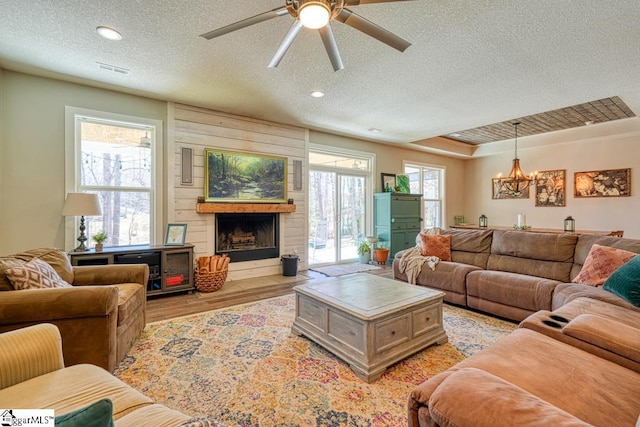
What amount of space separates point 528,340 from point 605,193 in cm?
630

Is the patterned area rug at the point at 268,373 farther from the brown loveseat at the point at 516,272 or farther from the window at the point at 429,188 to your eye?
the window at the point at 429,188

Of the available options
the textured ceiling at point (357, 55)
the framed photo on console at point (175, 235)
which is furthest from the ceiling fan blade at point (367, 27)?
the framed photo on console at point (175, 235)

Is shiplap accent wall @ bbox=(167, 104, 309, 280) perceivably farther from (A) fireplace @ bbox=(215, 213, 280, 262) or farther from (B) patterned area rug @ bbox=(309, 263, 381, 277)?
(B) patterned area rug @ bbox=(309, 263, 381, 277)

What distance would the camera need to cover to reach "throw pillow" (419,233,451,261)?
390 centimetres

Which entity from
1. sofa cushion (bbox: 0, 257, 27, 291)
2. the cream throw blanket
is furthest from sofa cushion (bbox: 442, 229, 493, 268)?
sofa cushion (bbox: 0, 257, 27, 291)

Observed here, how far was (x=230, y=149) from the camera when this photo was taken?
450 cm

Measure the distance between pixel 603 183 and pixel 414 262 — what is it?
501 centimetres

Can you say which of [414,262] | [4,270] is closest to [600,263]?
[414,262]

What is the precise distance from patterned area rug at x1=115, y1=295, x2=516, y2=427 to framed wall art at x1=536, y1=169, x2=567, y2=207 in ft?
16.7

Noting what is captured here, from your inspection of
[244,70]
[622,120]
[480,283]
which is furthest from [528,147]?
[244,70]

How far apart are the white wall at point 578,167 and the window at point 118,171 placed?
25.2 ft

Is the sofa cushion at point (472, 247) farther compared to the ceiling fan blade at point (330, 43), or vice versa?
the sofa cushion at point (472, 247)

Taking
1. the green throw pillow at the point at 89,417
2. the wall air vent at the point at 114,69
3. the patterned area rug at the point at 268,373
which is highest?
the wall air vent at the point at 114,69

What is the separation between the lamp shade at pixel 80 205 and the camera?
311 cm
